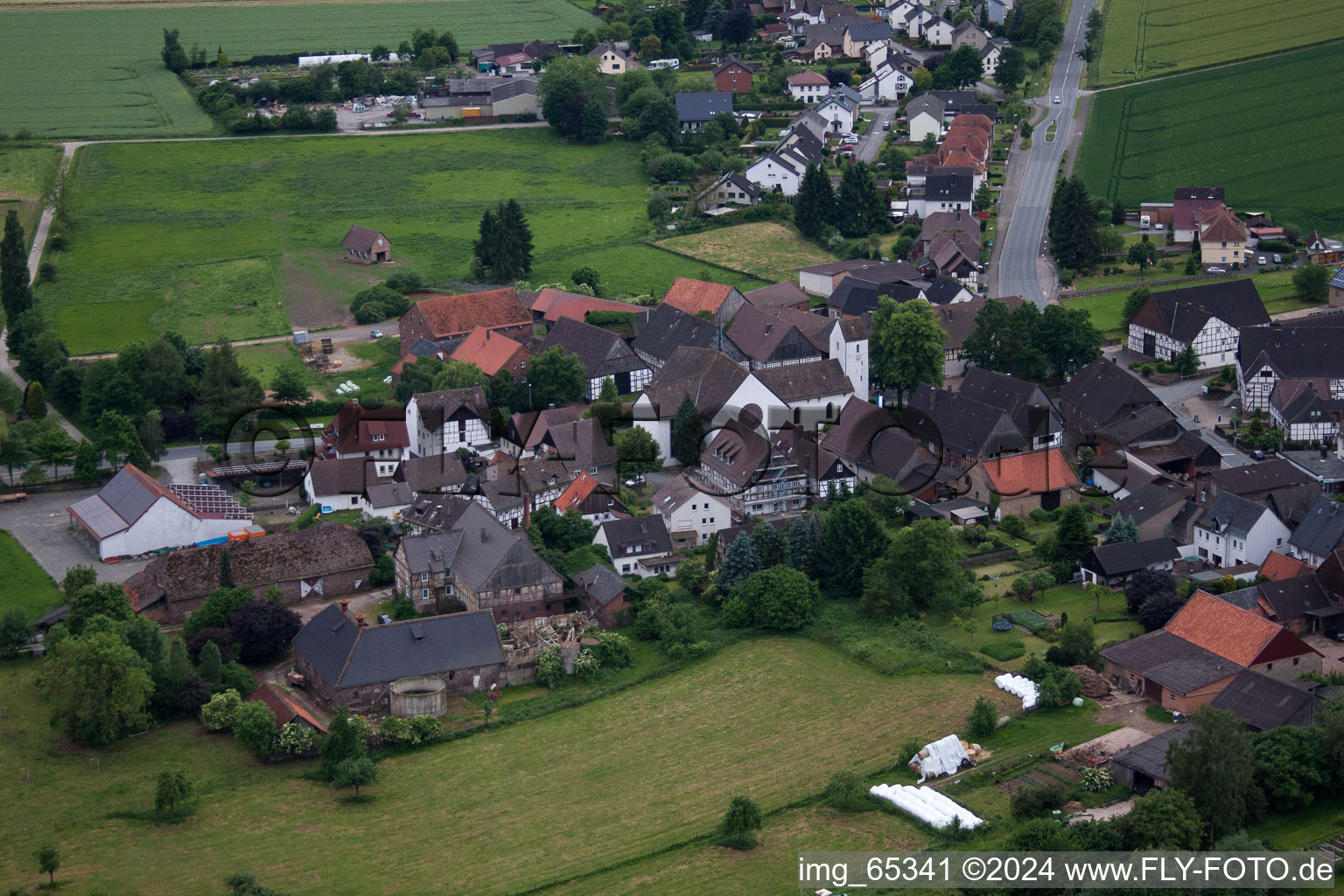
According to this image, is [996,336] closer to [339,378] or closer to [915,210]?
[915,210]

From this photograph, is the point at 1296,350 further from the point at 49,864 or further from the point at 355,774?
the point at 49,864

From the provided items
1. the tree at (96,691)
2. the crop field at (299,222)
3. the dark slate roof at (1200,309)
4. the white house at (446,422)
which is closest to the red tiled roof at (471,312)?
the crop field at (299,222)

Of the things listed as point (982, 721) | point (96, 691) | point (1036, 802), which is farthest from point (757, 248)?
point (1036, 802)

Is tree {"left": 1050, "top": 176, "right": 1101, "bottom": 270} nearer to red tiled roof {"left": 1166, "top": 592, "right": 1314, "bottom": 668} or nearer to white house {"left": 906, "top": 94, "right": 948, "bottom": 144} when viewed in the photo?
white house {"left": 906, "top": 94, "right": 948, "bottom": 144}

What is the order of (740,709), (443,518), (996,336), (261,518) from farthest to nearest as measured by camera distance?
1. (996,336)
2. (261,518)
3. (443,518)
4. (740,709)

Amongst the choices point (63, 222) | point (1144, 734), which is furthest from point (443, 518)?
point (63, 222)

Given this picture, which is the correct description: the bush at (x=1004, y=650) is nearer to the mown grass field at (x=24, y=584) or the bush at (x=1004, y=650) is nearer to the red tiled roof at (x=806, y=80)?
the mown grass field at (x=24, y=584)
